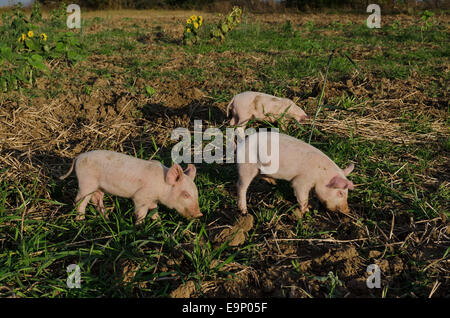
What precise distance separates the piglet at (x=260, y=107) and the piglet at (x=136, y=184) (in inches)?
71.6

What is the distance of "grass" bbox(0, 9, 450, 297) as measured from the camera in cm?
290

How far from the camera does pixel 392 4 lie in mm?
21625

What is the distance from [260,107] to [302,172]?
1684 millimetres

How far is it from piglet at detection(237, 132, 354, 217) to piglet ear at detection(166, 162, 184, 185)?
0.64 meters

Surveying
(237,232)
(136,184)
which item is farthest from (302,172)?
(136,184)

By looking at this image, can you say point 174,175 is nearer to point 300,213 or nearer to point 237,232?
point 237,232

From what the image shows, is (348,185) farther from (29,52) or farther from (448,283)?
(29,52)

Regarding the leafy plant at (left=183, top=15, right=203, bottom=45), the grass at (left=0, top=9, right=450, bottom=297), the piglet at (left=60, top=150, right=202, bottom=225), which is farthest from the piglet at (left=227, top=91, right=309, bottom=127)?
the leafy plant at (left=183, top=15, right=203, bottom=45)

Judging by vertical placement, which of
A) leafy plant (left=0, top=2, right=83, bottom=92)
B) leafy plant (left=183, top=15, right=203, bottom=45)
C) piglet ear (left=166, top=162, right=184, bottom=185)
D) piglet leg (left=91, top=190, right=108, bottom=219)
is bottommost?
piglet leg (left=91, top=190, right=108, bottom=219)

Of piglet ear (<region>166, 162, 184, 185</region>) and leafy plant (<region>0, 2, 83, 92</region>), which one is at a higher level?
leafy plant (<region>0, 2, 83, 92</region>)

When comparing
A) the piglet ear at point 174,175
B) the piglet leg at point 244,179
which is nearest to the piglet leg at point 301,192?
the piglet leg at point 244,179

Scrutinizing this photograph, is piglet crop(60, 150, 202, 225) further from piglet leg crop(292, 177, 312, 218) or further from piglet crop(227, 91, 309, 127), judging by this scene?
piglet crop(227, 91, 309, 127)

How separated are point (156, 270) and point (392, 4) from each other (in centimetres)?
2301

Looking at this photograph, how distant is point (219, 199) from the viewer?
12.8 ft
